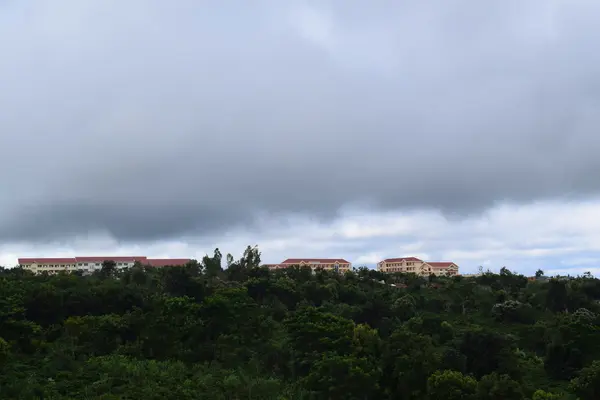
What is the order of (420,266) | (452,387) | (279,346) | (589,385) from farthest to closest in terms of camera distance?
(420,266) → (279,346) → (589,385) → (452,387)

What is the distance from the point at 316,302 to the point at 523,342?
19003mm

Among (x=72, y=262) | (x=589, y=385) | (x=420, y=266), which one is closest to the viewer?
(x=589, y=385)

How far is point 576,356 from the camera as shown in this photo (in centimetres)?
3309

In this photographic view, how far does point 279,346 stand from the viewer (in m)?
36.1

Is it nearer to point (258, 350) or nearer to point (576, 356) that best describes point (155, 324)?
point (258, 350)

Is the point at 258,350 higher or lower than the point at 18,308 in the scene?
lower

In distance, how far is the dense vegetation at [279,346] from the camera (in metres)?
24.5

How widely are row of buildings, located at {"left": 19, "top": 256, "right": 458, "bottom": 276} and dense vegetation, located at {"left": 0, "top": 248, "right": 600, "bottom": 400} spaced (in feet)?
231

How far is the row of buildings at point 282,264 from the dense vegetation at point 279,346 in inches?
2777

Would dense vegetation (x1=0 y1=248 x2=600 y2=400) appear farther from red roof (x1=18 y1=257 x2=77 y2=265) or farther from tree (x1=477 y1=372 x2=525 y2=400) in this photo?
red roof (x1=18 y1=257 x2=77 y2=265)

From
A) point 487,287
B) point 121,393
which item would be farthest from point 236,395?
point 487,287

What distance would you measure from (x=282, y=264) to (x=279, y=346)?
10328 centimetres

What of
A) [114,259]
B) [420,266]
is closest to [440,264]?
[420,266]

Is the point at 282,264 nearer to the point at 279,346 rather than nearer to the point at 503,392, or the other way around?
the point at 279,346
